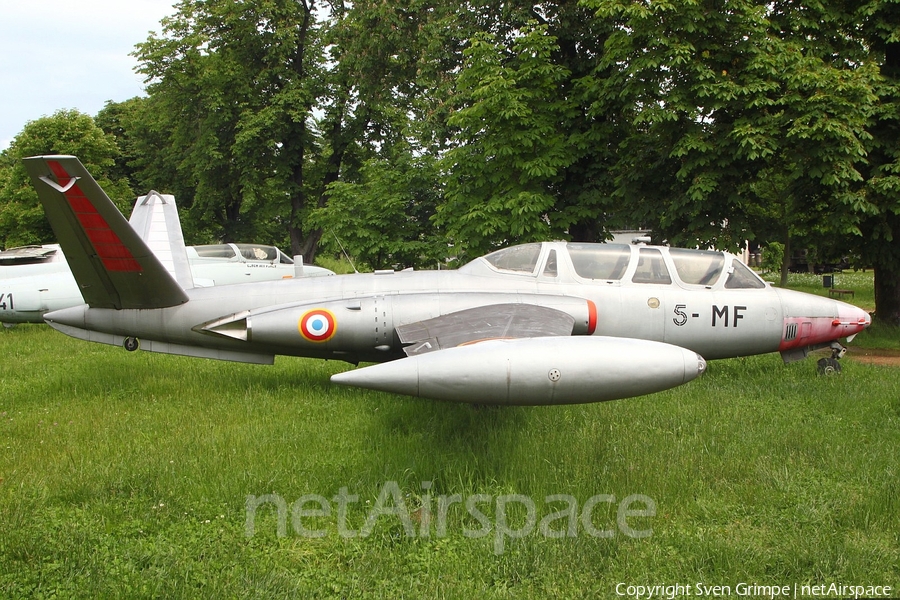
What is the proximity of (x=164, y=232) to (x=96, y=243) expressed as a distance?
3.53 m

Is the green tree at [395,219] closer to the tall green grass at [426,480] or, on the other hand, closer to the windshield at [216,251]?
the windshield at [216,251]

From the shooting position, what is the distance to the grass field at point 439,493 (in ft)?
13.9

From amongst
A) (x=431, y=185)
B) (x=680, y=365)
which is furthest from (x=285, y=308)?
(x=431, y=185)

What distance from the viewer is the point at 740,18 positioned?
13.0 m

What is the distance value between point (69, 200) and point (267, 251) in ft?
40.5

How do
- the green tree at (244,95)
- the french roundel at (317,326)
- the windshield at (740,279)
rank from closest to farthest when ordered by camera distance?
the french roundel at (317,326) → the windshield at (740,279) → the green tree at (244,95)

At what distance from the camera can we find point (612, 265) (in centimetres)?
868

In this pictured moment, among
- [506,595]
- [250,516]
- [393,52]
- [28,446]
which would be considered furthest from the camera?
[393,52]

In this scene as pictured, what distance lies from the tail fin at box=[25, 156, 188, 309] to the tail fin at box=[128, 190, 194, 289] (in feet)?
5.49

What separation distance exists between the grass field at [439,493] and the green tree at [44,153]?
1200 inches

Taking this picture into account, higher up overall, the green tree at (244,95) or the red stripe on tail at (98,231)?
the green tree at (244,95)

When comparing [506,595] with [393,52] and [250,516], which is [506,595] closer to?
[250,516]

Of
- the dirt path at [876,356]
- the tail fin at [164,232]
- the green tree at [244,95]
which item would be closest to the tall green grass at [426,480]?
the tail fin at [164,232]

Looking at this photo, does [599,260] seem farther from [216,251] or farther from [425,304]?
[216,251]
